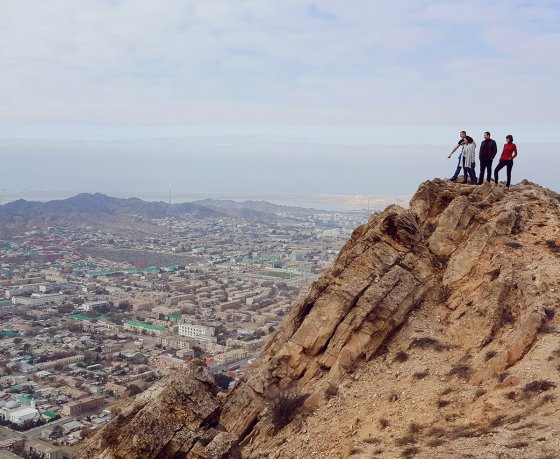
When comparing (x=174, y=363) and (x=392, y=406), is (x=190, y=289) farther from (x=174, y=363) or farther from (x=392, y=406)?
(x=392, y=406)

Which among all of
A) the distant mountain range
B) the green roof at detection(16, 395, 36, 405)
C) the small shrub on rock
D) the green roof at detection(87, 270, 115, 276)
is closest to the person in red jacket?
the small shrub on rock

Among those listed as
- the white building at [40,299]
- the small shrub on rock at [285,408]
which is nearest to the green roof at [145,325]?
the white building at [40,299]

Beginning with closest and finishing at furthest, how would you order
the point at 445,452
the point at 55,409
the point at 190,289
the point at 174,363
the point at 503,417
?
the point at 445,452 → the point at 503,417 → the point at 55,409 → the point at 174,363 → the point at 190,289

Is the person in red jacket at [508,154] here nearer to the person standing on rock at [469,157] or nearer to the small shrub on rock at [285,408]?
the person standing on rock at [469,157]

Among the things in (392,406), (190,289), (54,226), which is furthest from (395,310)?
(54,226)

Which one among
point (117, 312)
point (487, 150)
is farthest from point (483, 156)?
point (117, 312)

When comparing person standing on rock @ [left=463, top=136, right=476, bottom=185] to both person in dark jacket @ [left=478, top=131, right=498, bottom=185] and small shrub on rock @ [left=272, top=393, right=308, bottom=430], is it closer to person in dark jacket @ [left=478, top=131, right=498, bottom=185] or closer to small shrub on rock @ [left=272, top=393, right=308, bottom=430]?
person in dark jacket @ [left=478, top=131, right=498, bottom=185]
